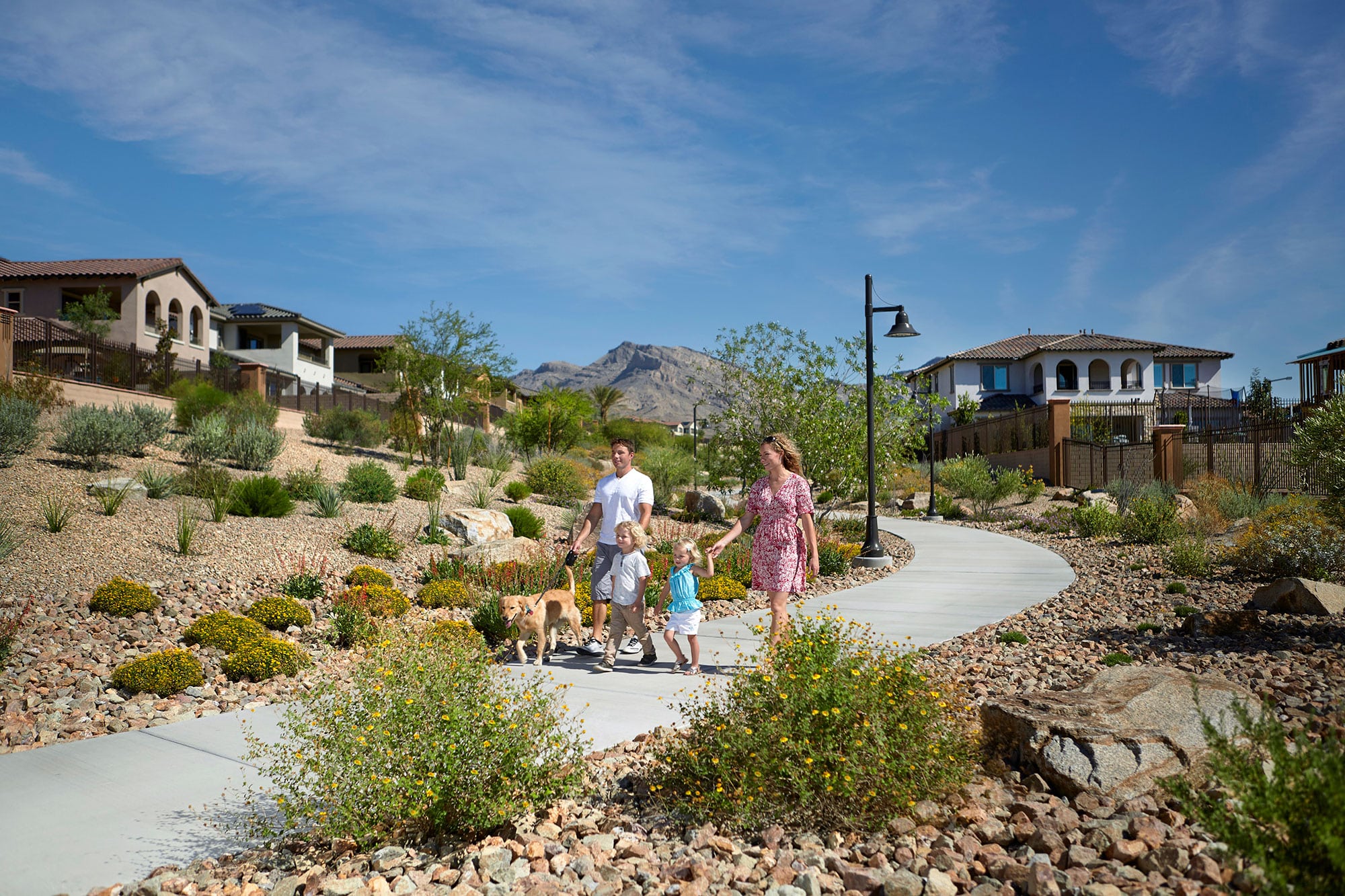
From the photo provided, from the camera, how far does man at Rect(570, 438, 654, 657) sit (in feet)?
23.6

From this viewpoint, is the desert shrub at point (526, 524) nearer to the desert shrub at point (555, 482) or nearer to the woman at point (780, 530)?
the desert shrub at point (555, 482)

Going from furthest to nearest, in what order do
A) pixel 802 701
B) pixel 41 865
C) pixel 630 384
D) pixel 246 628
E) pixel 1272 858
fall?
1. pixel 630 384
2. pixel 246 628
3. pixel 802 701
4. pixel 41 865
5. pixel 1272 858

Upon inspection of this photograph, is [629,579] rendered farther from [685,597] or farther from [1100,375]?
[1100,375]

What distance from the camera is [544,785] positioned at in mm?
3650

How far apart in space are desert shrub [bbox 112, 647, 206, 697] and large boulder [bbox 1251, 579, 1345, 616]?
30.2 feet

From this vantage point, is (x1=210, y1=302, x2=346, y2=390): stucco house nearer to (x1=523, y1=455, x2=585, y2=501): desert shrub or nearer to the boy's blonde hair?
(x1=523, y1=455, x2=585, y2=501): desert shrub

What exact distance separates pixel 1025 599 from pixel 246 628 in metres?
8.08

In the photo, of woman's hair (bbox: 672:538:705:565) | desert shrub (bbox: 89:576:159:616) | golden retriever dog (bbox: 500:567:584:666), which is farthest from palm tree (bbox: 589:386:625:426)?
woman's hair (bbox: 672:538:705:565)

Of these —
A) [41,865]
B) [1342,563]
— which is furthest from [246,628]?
[1342,563]

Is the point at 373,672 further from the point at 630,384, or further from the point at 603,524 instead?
the point at 630,384

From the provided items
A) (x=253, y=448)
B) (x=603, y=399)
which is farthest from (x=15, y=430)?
(x=603, y=399)

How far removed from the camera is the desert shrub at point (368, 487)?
15.5m

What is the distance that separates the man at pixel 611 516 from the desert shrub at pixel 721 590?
2.97 m

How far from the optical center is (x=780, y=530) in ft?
21.3
